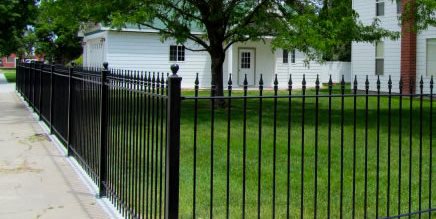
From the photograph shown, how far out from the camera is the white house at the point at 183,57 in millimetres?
31078

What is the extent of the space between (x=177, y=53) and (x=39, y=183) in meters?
25.4

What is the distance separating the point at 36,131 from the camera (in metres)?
12.7

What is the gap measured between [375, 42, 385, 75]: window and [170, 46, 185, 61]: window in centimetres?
1095

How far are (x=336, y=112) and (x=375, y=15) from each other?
1012 cm

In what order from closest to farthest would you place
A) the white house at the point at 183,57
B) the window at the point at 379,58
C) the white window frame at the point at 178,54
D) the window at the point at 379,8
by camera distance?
the window at the point at 379,58 < the window at the point at 379,8 < the white house at the point at 183,57 < the white window frame at the point at 178,54

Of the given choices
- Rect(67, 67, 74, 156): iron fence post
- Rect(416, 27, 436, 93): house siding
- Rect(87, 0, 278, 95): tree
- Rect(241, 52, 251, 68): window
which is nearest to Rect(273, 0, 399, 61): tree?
Rect(87, 0, 278, 95): tree

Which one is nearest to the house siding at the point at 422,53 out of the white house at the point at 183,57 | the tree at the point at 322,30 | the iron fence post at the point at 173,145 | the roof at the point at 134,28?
the tree at the point at 322,30

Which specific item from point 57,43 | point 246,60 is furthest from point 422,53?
point 57,43

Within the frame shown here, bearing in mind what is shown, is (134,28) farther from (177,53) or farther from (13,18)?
(13,18)

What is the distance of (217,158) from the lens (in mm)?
9430

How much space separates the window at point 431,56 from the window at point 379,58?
2.57 metres

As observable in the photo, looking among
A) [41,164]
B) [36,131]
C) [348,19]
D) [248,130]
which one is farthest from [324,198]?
[348,19]

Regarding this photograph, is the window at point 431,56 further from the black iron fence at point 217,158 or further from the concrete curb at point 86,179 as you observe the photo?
the concrete curb at point 86,179

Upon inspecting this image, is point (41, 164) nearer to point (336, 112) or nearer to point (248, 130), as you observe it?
point (248, 130)
